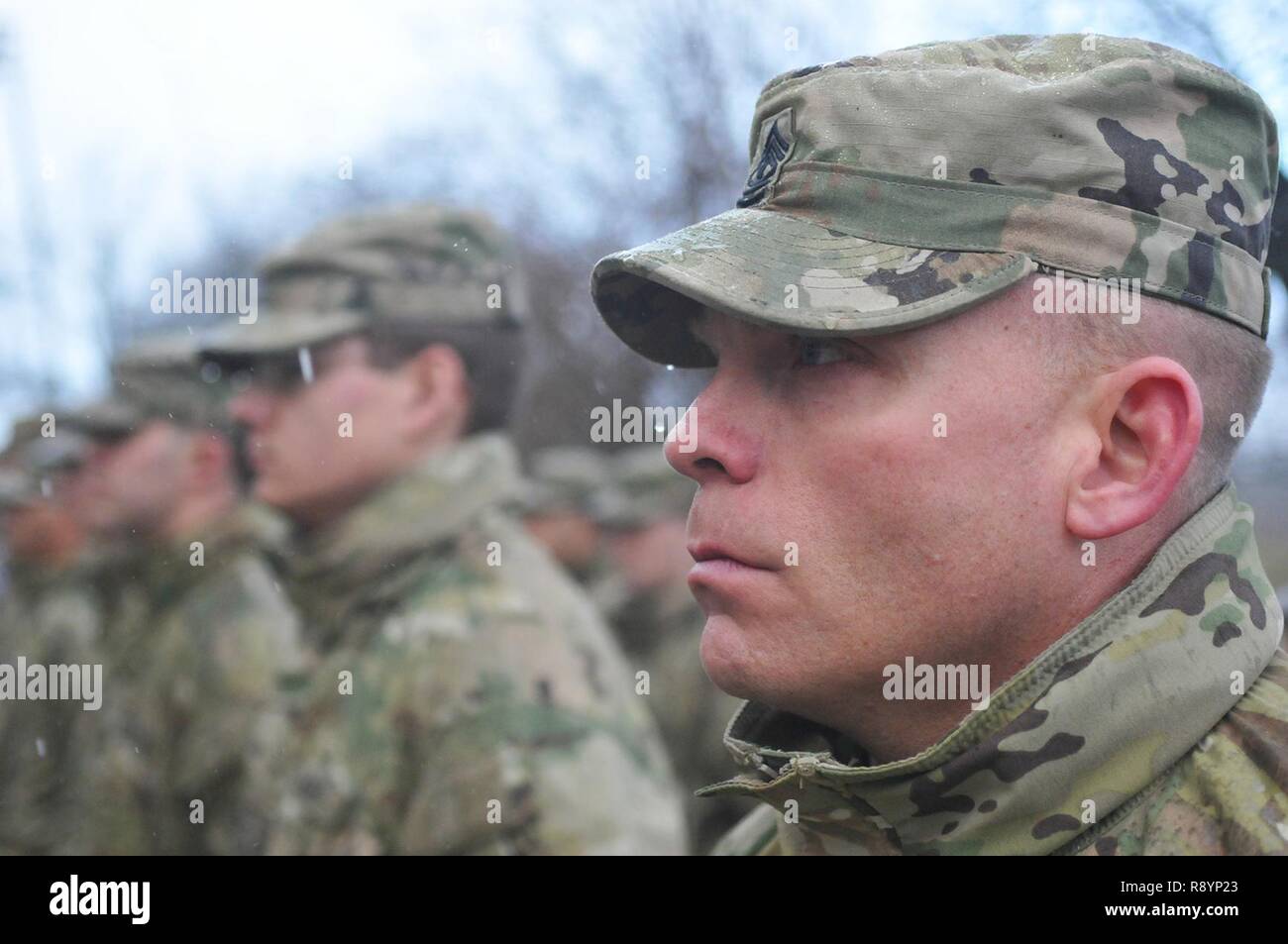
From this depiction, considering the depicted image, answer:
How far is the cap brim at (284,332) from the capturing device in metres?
3.71

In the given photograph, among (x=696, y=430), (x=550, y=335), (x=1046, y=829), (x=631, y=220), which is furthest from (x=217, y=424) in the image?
(x=1046, y=829)

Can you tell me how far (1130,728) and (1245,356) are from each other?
464 millimetres

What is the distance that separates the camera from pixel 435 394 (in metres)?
3.60

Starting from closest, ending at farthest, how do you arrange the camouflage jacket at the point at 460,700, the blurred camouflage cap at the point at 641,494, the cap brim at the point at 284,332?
the camouflage jacket at the point at 460,700 < the cap brim at the point at 284,332 < the blurred camouflage cap at the point at 641,494

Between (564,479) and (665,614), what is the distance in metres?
0.92

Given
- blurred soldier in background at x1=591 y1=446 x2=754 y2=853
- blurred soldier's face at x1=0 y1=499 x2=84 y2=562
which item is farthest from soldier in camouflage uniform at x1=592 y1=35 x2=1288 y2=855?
blurred soldier's face at x1=0 y1=499 x2=84 y2=562

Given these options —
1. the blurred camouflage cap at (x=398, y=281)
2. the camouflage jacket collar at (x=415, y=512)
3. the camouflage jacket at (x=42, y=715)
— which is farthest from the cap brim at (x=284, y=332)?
the camouflage jacket at (x=42, y=715)

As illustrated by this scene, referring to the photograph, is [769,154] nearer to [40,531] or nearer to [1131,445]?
[1131,445]

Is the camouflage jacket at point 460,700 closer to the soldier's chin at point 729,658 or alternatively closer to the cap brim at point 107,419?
the soldier's chin at point 729,658

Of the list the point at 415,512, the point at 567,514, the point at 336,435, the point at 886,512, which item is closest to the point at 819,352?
the point at 886,512

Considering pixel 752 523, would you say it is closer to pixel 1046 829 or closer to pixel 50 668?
pixel 1046 829

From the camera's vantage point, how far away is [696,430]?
4.73 feet

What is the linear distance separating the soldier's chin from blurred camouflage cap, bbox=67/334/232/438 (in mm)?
3824
